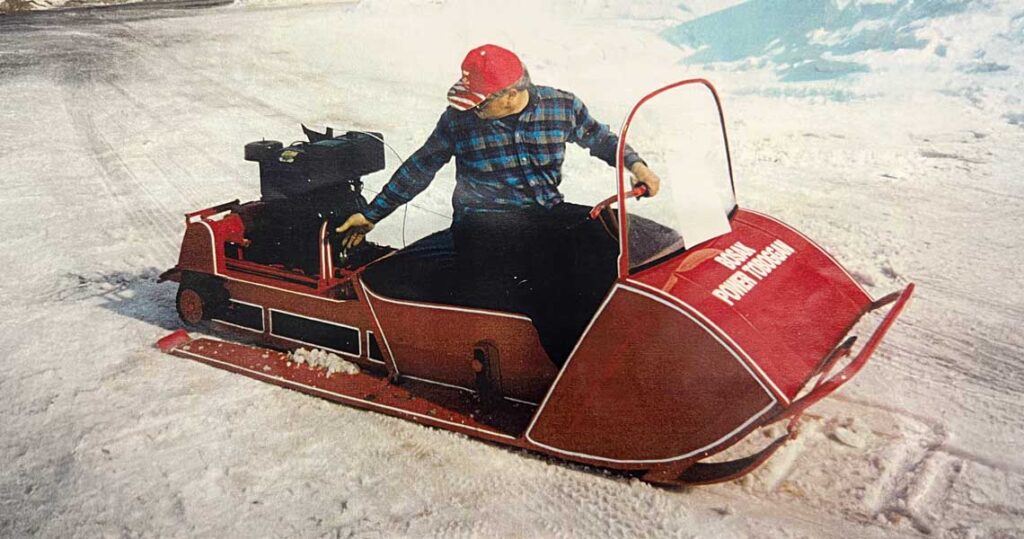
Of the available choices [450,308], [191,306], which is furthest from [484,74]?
[191,306]

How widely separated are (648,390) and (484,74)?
126 cm

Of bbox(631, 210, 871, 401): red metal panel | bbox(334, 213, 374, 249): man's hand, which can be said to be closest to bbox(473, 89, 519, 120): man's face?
bbox(334, 213, 374, 249): man's hand

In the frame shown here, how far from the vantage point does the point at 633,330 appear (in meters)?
2.35

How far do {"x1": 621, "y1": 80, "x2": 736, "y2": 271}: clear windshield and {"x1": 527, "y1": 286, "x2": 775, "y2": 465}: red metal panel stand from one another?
228mm

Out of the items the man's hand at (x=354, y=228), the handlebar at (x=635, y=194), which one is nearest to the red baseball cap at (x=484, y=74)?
the handlebar at (x=635, y=194)

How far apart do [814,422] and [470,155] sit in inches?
68.7

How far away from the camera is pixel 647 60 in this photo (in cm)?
587

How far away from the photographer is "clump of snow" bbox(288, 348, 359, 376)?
3.32 metres

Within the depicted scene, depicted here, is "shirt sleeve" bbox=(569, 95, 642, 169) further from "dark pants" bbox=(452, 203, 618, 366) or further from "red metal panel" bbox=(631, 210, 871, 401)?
"red metal panel" bbox=(631, 210, 871, 401)

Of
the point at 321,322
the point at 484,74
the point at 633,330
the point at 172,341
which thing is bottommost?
the point at 172,341

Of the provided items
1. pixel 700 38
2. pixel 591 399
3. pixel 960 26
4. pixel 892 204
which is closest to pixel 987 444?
pixel 591 399

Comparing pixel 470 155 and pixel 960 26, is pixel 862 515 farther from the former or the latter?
pixel 960 26

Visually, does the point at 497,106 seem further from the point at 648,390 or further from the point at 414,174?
the point at 648,390

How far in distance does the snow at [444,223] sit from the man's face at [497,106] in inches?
50.1
